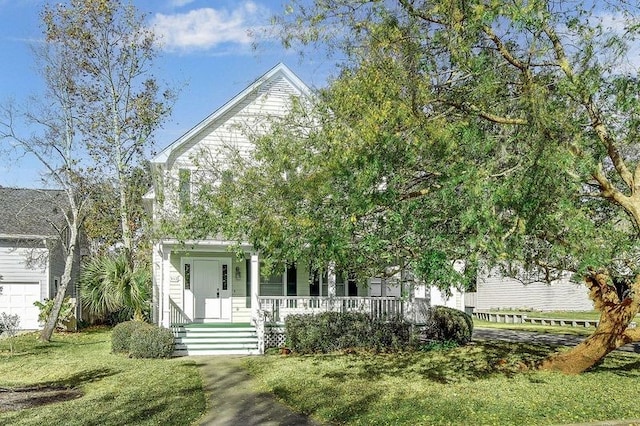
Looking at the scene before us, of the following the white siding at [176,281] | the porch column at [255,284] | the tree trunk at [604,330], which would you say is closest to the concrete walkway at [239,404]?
the porch column at [255,284]

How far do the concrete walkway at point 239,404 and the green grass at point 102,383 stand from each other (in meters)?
0.26

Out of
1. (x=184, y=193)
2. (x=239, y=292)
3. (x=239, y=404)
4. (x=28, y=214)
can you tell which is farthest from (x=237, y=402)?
(x=28, y=214)

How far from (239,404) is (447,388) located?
4033mm

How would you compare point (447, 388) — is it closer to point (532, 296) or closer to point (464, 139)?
point (464, 139)

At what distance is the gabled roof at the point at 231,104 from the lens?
21047 millimetres

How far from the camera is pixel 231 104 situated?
Result: 850 inches

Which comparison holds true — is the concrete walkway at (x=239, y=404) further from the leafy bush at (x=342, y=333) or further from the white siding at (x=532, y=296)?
the white siding at (x=532, y=296)

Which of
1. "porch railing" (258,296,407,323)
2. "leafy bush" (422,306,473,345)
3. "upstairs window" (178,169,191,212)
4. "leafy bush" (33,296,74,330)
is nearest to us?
"upstairs window" (178,169,191,212)

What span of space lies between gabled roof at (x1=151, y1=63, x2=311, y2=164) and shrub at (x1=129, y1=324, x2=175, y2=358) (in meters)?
6.25

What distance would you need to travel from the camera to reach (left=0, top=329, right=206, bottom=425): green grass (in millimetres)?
9969

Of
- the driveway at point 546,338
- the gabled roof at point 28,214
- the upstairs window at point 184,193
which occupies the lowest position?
the driveway at point 546,338

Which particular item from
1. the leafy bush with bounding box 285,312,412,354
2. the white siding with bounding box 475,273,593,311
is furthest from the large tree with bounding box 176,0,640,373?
the white siding with bounding box 475,273,593,311

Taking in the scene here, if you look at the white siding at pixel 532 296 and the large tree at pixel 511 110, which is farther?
the white siding at pixel 532 296

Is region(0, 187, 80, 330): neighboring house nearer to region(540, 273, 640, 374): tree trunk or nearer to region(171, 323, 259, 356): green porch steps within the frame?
region(171, 323, 259, 356): green porch steps
